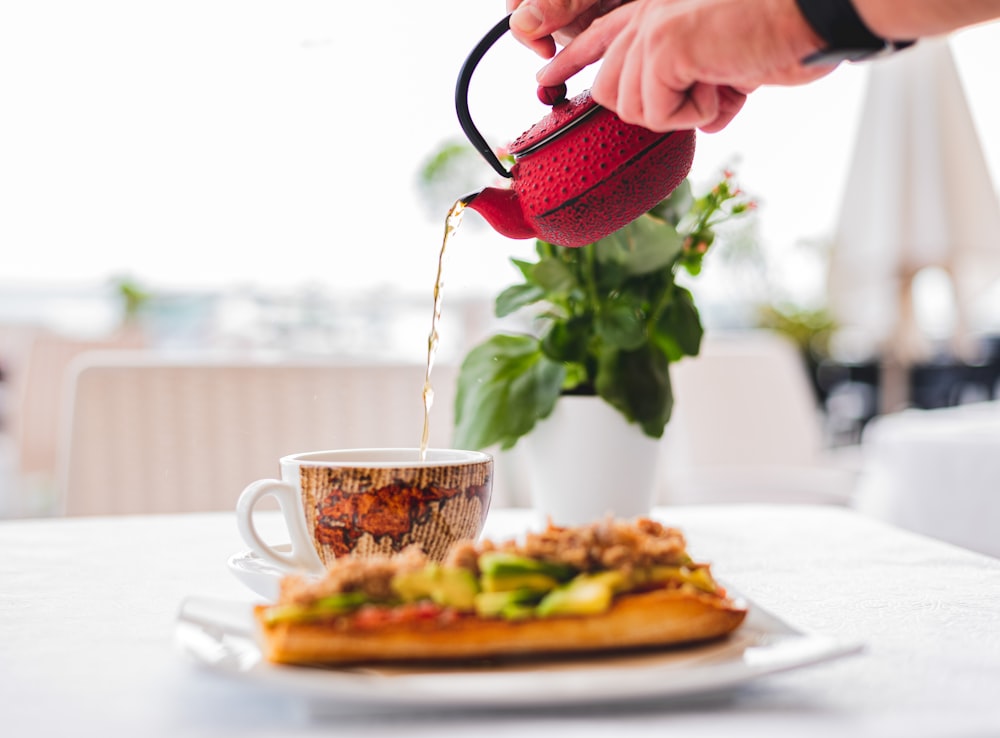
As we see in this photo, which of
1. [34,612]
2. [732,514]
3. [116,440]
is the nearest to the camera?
[34,612]

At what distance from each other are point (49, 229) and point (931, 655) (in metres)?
6.34

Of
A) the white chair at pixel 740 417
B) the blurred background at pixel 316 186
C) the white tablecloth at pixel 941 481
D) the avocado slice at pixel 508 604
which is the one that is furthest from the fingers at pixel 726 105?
the blurred background at pixel 316 186

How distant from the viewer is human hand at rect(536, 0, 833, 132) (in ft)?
1.78

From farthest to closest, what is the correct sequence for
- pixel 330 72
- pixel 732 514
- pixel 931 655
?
1. pixel 330 72
2. pixel 732 514
3. pixel 931 655

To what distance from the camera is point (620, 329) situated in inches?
33.4

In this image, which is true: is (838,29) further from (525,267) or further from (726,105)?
(525,267)


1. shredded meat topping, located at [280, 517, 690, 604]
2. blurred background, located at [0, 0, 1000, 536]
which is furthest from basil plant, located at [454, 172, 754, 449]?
blurred background, located at [0, 0, 1000, 536]

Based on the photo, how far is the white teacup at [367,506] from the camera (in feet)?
1.88

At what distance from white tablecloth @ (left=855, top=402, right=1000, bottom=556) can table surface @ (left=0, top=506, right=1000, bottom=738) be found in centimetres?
78

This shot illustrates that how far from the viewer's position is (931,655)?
50 cm

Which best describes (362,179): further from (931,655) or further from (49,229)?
(931,655)

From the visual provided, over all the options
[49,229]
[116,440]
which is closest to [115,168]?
[49,229]

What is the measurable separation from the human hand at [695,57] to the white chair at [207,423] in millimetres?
899

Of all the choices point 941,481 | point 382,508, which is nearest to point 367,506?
point 382,508
